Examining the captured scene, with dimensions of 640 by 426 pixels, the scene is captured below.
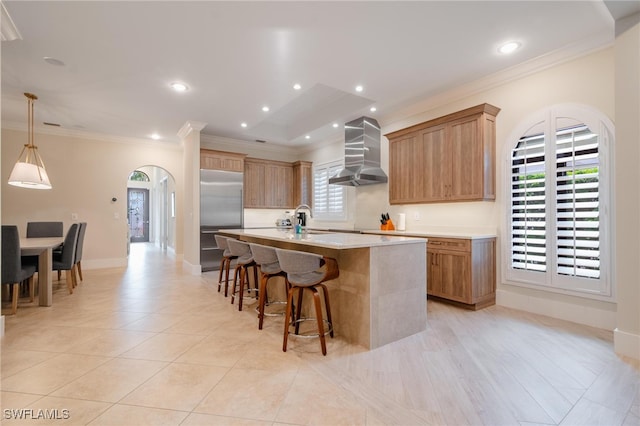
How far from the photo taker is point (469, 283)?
3.44 meters

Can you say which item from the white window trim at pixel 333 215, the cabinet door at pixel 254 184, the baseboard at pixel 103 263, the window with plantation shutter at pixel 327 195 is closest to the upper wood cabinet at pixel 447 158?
the white window trim at pixel 333 215

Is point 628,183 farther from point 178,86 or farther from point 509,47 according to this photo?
point 178,86

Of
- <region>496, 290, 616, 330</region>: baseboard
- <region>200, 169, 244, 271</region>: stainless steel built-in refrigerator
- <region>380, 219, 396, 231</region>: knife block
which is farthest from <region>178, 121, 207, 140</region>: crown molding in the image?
<region>496, 290, 616, 330</region>: baseboard

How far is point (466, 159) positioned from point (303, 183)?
13.8ft

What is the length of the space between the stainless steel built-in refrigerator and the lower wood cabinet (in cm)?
416

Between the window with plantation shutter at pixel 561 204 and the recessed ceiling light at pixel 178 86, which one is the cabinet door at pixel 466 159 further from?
the recessed ceiling light at pixel 178 86

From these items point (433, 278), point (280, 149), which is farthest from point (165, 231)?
point (433, 278)

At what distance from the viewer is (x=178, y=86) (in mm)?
3967

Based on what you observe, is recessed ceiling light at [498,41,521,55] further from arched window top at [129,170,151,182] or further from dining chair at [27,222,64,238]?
arched window top at [129,170,151,182]

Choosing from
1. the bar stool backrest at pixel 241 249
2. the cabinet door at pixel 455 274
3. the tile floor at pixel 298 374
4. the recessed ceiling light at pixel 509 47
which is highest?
the recessed ceiling light at pixel 509 47

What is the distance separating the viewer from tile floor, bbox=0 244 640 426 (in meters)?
1.65

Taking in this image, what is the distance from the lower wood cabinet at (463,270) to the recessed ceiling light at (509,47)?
212cm

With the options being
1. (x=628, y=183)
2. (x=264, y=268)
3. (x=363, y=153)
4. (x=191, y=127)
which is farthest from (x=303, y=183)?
(x=628, y=183)

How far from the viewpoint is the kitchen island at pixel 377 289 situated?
2467 millimetres
